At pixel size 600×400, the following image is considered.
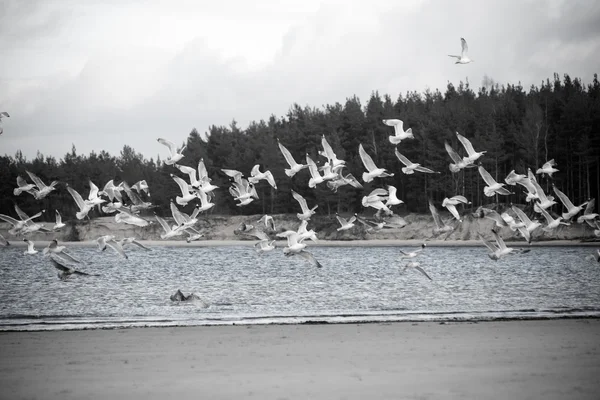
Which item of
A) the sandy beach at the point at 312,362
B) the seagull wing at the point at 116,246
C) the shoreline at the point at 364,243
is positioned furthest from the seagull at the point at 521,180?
the shoreline at the point at 364,243

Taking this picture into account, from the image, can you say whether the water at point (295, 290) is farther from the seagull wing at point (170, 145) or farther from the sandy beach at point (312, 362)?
the seagull wing at point (170, 145)

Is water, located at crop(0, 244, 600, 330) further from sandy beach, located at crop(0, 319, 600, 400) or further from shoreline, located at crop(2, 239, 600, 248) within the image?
shoreline, located at crop(2, 239, 600, 248)

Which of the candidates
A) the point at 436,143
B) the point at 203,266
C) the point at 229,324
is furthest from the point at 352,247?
the point at 229,324

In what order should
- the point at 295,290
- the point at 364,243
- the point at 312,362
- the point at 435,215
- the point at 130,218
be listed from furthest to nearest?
the point at 364,243 → the point at 295,290 → the point at 130,218 → the point at 435,215 → the point at 312,362

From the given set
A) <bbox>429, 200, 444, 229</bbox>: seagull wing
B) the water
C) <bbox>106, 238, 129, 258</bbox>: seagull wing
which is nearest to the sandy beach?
the water

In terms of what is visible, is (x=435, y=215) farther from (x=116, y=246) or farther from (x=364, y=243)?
(x=364, y=243)

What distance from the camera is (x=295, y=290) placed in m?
25.2

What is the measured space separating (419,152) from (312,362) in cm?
5526

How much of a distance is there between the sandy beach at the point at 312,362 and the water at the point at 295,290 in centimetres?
173

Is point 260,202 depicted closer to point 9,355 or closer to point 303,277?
point 303,277

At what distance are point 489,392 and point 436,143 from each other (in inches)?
2167

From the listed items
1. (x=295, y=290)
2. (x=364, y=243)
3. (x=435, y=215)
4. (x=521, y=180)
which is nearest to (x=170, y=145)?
(x=295, y=290)

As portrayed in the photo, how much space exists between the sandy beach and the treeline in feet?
155

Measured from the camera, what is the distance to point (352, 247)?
2152 inches
